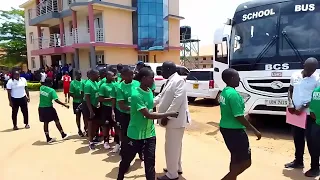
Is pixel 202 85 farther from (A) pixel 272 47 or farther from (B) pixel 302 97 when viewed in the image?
(B) pixel 302 97

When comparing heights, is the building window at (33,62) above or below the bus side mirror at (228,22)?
below

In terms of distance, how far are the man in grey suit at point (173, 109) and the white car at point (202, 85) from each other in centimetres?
710

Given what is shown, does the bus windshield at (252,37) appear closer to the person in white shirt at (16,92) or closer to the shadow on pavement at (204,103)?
the shadow on pavement at (204,103)

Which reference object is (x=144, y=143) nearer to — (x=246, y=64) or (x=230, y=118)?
(x=230, y=118)

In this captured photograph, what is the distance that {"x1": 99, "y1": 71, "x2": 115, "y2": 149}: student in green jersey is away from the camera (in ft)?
16.6

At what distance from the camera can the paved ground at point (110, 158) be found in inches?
168

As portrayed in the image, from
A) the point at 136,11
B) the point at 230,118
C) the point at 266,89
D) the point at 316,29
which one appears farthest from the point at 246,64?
the point at 136,11

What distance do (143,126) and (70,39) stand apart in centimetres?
2054

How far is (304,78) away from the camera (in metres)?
4.41

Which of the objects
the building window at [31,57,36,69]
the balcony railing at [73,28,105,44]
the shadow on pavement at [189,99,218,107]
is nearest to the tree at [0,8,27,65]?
the building window at [31,57,36,69]

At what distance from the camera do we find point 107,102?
5.24 m

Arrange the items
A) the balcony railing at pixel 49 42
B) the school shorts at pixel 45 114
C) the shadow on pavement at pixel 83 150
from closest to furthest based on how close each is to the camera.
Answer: the shadow on pavement at pixel 83 150
the school shorts at pixel 45 114
the balcony railing at pixel 49 42

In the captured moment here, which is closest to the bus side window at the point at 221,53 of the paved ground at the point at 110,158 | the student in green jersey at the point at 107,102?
the paved ground at the point at 110,158

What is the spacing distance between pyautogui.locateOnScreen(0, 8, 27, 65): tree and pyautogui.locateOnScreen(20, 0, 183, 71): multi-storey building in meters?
8.17
